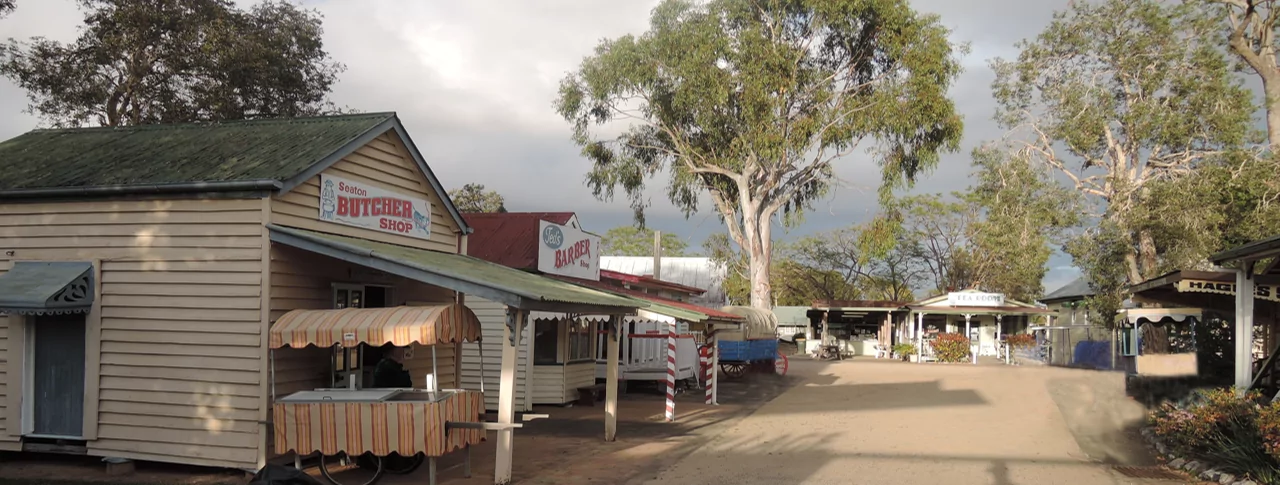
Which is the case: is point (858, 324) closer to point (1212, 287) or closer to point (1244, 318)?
point (1212, 287)

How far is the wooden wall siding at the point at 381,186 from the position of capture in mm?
10578

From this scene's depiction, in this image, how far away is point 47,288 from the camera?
33.0 feet

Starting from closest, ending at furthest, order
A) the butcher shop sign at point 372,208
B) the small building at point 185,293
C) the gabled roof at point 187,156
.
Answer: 1. the small building at point 185,293
2. the gabled roof at point 187,156
3. the butcher shop sign at point 372,208

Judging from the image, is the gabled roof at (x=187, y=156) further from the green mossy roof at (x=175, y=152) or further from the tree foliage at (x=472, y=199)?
the tree foliage at (x=472, y=199)

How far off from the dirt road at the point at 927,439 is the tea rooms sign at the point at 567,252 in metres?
4.78

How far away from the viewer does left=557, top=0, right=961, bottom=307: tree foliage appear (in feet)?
94.8

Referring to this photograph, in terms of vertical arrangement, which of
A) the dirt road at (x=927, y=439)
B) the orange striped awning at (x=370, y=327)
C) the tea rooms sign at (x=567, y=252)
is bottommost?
the dirt road at (x=927, y=439)

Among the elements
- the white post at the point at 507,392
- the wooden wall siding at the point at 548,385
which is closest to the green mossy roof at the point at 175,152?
the white post at the point at 507,392

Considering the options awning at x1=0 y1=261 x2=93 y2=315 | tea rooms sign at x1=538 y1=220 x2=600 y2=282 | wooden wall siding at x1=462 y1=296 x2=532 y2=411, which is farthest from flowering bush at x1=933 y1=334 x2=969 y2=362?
awning at x1=0 y1=261 x2=93 y2=315

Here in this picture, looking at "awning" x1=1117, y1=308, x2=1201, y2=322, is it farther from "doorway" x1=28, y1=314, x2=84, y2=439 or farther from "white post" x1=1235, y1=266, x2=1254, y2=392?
"doorway" x1=28, y1=314, x2=84, y2=439

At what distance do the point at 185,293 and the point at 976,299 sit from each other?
1433 inches

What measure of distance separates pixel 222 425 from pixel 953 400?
16299 millimetres

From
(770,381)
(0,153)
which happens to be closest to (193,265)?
(0,153)

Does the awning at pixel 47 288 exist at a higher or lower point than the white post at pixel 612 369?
higher
